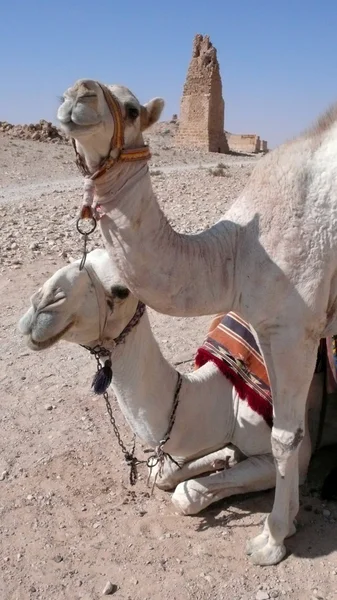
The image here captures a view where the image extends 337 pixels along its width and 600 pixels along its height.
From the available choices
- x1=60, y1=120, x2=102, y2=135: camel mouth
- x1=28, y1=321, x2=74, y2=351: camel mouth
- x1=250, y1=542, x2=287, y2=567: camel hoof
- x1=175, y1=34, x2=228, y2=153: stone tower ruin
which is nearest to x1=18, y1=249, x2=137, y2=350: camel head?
x1=28, y1=321, x2=74, y2=351: camel mouth

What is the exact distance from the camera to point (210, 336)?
157 inches

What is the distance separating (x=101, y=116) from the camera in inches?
91.2

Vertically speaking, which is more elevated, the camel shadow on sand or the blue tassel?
the blue tassel

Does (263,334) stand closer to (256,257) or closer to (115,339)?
(256,257)

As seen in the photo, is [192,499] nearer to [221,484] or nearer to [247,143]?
[221,484]

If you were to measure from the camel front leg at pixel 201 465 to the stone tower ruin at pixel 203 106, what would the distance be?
31428mm

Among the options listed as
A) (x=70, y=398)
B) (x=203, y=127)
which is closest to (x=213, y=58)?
(x=203, y=127)

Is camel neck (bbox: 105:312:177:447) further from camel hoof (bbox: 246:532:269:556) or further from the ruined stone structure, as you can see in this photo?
the ruined stone structure

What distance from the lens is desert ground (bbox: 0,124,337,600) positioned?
3.13 meters

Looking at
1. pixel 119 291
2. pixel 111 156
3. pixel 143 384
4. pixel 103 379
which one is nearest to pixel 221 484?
pixel 143 384

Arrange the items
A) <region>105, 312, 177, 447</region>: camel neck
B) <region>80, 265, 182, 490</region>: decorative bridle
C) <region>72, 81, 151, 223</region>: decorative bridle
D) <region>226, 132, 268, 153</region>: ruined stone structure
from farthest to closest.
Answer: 1. <region>226, 132, 268, 153</region>: ruined stone structure
2. <region>105, 312, 177, 447</region>: camel neck
3. <region>80, 265, 182, 490</region>: decorative bridle
4. <region>72, 81, 151, 223</region>: decorative bridle

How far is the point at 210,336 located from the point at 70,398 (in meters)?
1.53

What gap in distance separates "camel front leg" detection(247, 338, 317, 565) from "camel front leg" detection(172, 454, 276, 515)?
0.31 m

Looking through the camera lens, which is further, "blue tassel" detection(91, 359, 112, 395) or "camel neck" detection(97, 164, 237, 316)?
"blue tassel" detection(91, 359, 112, 395)
